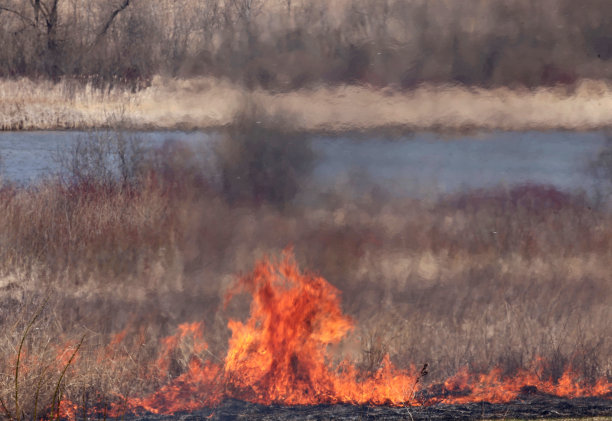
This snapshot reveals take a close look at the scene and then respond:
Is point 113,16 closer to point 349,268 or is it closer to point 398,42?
point 398,42

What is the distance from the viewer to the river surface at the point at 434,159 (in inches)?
233

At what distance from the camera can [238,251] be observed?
604 centimetres

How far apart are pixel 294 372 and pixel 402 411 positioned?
1.00 meters

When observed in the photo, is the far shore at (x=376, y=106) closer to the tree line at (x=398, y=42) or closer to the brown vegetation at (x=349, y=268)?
the tree line at (x=398, y=42)

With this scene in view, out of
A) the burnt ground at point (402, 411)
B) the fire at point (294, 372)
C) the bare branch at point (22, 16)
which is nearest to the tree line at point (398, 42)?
the bare branch at point (22, 16)

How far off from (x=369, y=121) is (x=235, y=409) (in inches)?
109

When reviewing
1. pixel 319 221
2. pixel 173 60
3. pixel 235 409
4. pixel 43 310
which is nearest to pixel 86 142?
pixel 173 60

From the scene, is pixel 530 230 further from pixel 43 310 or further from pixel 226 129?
pixel 43 310

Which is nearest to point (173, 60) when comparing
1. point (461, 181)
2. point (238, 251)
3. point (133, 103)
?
point (133, 103)

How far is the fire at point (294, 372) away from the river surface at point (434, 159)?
1011 millimetres

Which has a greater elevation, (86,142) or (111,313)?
(86,142)

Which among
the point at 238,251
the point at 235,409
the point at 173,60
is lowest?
the point at 235,409

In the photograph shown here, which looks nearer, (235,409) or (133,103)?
(235,409)

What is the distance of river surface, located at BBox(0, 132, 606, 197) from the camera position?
5926 millimetres
